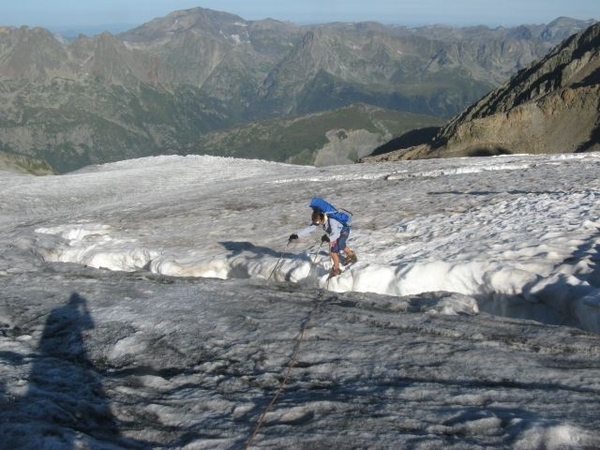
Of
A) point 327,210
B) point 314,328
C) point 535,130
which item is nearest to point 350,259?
point 327,210

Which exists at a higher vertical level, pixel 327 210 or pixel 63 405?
pixel 327 210

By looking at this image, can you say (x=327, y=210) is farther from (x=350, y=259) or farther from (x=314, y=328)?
(x=314, y=328)

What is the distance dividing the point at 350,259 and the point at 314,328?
17.6 ft

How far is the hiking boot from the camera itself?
55.2 feet

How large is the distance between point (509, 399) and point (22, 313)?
9782mm

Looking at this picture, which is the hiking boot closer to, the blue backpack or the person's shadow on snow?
the blue backpack

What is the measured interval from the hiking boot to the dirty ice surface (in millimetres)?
334

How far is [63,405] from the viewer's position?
8.57 meters

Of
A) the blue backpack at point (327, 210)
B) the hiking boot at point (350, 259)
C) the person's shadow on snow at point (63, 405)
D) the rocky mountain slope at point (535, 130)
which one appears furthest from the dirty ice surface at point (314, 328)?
the rocky mountain slope at point (535, 130)

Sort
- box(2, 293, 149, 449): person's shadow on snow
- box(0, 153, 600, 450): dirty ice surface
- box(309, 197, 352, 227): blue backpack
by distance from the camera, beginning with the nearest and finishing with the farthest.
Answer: box(2, 293, 149, 449): person's shadow on snow
box(0, 153, 600, 450): dirty ice surface
box(309, 197, 352, 227): blue backpack

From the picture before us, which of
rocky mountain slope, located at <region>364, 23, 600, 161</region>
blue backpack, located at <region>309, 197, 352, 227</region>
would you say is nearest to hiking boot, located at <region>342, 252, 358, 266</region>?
blue backpack, located at <region>309, 197, 352, 227</region>

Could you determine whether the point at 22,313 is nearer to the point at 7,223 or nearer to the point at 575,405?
the point at 575,405

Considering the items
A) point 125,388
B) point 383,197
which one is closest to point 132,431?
point 125,388

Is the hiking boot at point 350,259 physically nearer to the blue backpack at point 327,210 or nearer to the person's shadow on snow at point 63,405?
the blue backpack at point 327,210
